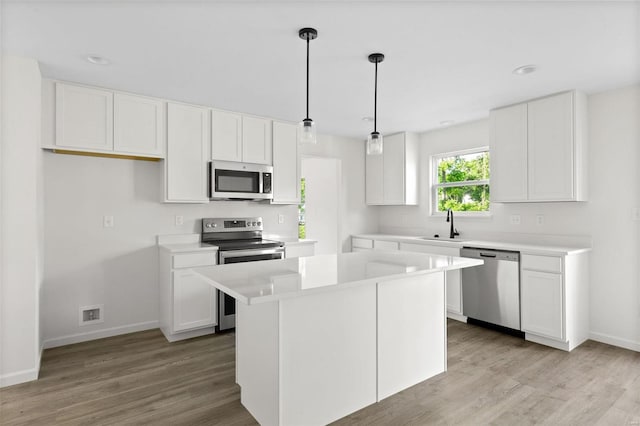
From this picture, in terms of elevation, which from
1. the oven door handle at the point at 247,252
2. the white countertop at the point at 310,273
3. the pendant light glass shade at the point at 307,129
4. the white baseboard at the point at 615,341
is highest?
the pendant light glass shade at the point at 307,129

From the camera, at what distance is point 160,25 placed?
7.13ft

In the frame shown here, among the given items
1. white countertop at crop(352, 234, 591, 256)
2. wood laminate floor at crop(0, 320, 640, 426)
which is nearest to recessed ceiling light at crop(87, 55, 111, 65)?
wood laminate floor at crop(0, 320, 640, 426)

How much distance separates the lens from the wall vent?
11.1 ft

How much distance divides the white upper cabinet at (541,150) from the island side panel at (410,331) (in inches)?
70.2

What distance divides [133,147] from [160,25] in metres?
1.51

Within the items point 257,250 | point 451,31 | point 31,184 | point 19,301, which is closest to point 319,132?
point 257,250

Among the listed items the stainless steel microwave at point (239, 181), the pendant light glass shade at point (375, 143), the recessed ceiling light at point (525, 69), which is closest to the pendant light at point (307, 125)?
the pendant light glass shade at point (375, 143)

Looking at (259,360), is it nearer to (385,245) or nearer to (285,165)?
(285,165)

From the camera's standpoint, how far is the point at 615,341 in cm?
327

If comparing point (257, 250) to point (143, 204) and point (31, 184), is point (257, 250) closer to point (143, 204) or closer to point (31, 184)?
Answer: point (143, 204)

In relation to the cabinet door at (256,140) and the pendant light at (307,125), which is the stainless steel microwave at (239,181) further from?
the pendant light at (307,125)

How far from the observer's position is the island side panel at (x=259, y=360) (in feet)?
5.93

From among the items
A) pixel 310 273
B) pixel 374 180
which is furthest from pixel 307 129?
pixel 374 180

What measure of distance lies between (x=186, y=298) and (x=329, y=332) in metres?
1.98
